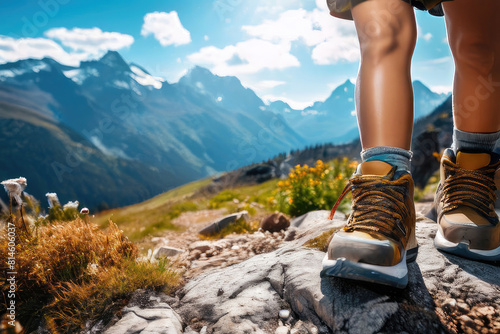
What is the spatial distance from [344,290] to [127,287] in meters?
1.41

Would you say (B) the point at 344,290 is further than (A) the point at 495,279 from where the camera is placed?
No

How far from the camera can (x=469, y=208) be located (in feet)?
6.78

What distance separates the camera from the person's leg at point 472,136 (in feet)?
6.55

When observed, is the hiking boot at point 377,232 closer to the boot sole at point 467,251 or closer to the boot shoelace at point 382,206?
the boot shoelace at point 382,206

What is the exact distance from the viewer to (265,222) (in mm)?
4453

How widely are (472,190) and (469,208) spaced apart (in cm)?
14

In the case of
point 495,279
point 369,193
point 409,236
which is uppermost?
point 369,193

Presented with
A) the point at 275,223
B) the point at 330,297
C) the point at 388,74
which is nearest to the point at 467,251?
the point at 330,297

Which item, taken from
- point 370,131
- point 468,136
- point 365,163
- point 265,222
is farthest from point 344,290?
point 265,222

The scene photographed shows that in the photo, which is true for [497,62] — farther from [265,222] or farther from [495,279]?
[265,222]

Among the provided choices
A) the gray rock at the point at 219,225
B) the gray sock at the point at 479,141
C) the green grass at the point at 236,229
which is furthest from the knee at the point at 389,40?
the gray rock at the point at 219,225

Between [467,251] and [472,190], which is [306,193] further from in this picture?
[467,251]

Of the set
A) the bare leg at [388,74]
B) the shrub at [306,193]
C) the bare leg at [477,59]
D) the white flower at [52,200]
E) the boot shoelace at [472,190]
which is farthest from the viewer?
the shrub at [306,193]

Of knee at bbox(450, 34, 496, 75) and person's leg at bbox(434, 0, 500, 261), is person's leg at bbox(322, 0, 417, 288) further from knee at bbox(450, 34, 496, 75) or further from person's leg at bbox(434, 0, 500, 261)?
knee at bbox(450, 34, 496, 75)
